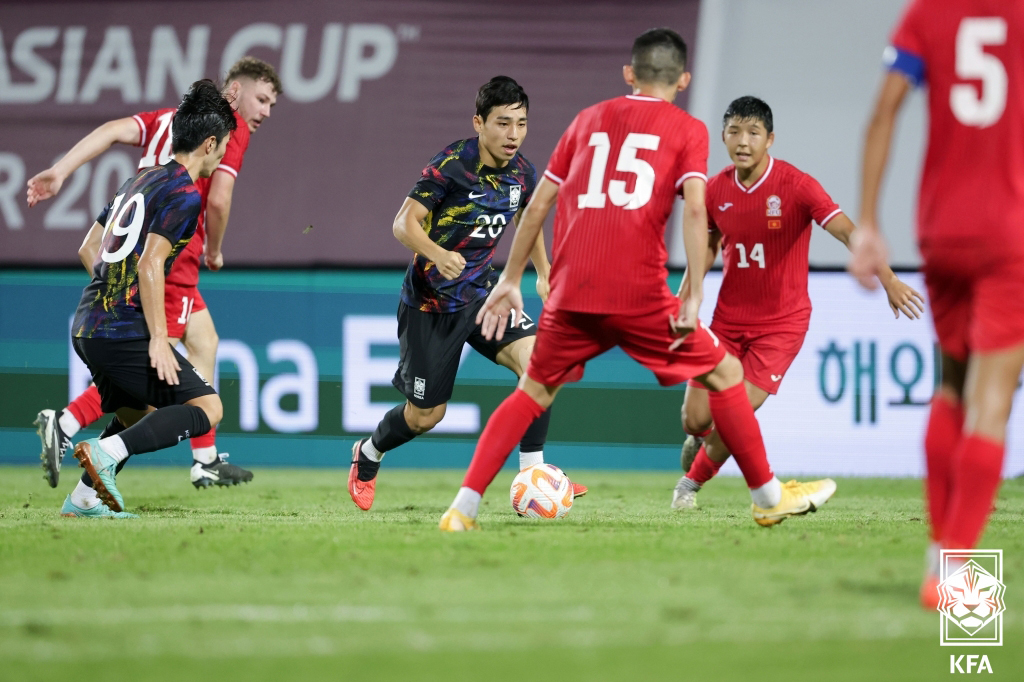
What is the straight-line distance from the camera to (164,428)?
585 centimetres

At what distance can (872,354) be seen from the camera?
32.4 feet

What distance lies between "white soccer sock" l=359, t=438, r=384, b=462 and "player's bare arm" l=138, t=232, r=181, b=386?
1.51 meters

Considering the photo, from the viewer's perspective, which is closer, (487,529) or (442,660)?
(442,660)

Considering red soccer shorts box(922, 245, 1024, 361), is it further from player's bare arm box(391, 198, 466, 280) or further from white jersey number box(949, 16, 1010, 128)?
player's bare arm box(391, 198, 466, 280)

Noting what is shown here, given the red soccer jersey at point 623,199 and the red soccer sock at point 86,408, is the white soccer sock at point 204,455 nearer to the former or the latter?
the red soccer sock at point 86,408

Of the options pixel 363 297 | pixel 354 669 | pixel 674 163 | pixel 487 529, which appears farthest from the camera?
pixel 363 297

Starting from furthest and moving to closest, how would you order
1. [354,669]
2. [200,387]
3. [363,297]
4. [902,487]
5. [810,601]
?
1. [363,297]
2. [902,487]
3. [200,387]
4. [810,601]
5. [354,669]

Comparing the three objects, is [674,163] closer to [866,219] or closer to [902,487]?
[866,219]

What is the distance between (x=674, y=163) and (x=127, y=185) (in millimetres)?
2888

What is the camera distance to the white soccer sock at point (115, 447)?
18.8 ft

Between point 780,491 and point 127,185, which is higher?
point 127,185

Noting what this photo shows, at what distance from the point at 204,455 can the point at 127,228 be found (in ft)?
8.32

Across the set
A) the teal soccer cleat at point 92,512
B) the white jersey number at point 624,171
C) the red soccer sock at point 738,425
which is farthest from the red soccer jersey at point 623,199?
the teal soccer cleat at point 92,512

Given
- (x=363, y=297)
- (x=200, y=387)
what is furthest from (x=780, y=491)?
(x=363, y=297)
